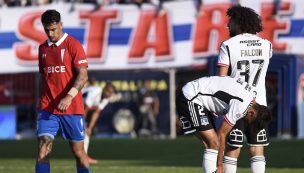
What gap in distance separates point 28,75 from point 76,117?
25.7 metres

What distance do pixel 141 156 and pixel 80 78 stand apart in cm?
1248

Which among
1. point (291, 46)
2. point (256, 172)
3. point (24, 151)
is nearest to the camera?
point (256, 172)

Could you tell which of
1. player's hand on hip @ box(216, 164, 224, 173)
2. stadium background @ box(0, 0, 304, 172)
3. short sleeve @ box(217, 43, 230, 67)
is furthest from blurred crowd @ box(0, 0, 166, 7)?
player's hand on hip @ box(216, 164, 224, 173)

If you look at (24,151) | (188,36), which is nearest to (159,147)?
(24,151)

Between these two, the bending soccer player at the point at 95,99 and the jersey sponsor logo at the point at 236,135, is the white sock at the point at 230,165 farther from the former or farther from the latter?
the bending soccer player at the point at 95,99

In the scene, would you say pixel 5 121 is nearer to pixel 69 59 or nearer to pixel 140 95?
pixel 140 95

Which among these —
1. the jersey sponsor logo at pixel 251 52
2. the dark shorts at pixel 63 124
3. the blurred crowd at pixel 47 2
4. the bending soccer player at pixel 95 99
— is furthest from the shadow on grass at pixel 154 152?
the jersey sponsor logo at pixel 251 52

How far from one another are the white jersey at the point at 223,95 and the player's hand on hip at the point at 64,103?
1595mm

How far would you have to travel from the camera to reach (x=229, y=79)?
42.8 feet

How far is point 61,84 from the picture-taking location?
14.1 m

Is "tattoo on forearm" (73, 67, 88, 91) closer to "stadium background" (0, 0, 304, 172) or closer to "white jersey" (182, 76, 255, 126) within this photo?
"white jersey" (182, 76, 255, 126)

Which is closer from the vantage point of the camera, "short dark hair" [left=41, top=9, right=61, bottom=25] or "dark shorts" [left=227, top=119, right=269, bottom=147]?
"dark shorts" [left=227, top=119, right=269, bottom=147]

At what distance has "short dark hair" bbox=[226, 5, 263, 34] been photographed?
1360 cm

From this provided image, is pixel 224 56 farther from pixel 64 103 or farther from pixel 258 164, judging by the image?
pixel 64 103
